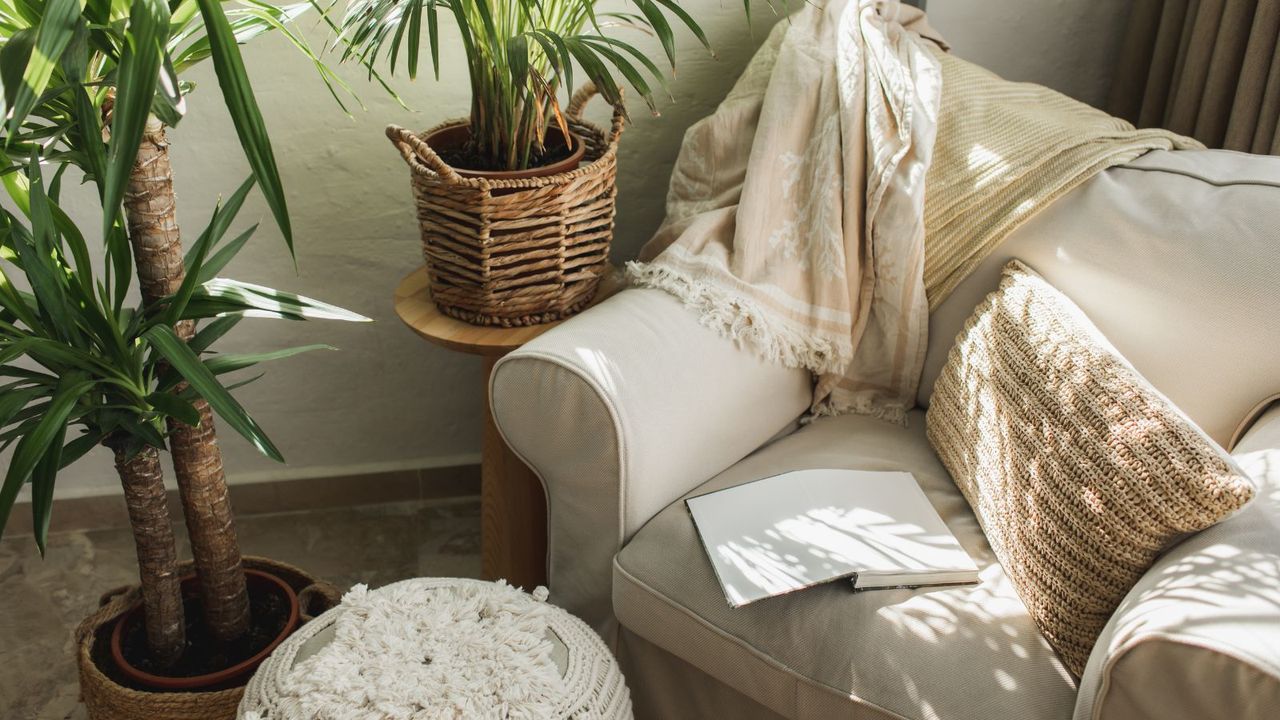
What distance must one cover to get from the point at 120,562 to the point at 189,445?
2.66 feet

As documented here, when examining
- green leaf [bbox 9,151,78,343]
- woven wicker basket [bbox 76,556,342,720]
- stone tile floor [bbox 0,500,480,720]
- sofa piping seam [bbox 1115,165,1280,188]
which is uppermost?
sofa piping seam [bbox 1115,165,1280,188]

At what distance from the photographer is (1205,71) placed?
1.74m

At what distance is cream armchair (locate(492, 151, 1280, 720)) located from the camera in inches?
37.3

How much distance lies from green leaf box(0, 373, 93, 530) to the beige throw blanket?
75 centimetres

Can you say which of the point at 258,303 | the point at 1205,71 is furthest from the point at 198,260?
the point at 1205,71

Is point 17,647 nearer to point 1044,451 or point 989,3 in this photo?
point 1044,451

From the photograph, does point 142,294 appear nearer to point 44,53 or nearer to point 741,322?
point 44,53

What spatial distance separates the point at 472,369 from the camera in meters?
2.01

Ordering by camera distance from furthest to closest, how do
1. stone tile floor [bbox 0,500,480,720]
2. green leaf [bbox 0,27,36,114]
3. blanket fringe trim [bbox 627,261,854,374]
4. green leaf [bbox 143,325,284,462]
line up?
1. stone tile floor [bbox 0,500,480,720]
2. blanket fringe trim [bbox 627,261,854,374]
3. green leaf [bbox 143,325,284,462]
4. green leaf [bbox 0,27,36,114]

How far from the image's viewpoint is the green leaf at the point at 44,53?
0.77 m

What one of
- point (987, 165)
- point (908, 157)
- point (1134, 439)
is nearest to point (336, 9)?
point (908, 157)

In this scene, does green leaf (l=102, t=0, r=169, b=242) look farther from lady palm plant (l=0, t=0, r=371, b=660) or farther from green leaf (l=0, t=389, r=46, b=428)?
green leaf (l=0, t=389, r=46, b=428)

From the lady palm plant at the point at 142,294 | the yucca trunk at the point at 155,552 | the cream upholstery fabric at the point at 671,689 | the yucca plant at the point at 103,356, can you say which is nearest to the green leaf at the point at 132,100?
the lady palm plant at the point at 142,294

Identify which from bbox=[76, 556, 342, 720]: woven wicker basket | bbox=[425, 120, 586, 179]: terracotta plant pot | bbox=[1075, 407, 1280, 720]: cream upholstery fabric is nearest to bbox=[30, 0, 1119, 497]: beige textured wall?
bbox=[425, 120, 586, 179]: terracotta plant pot
